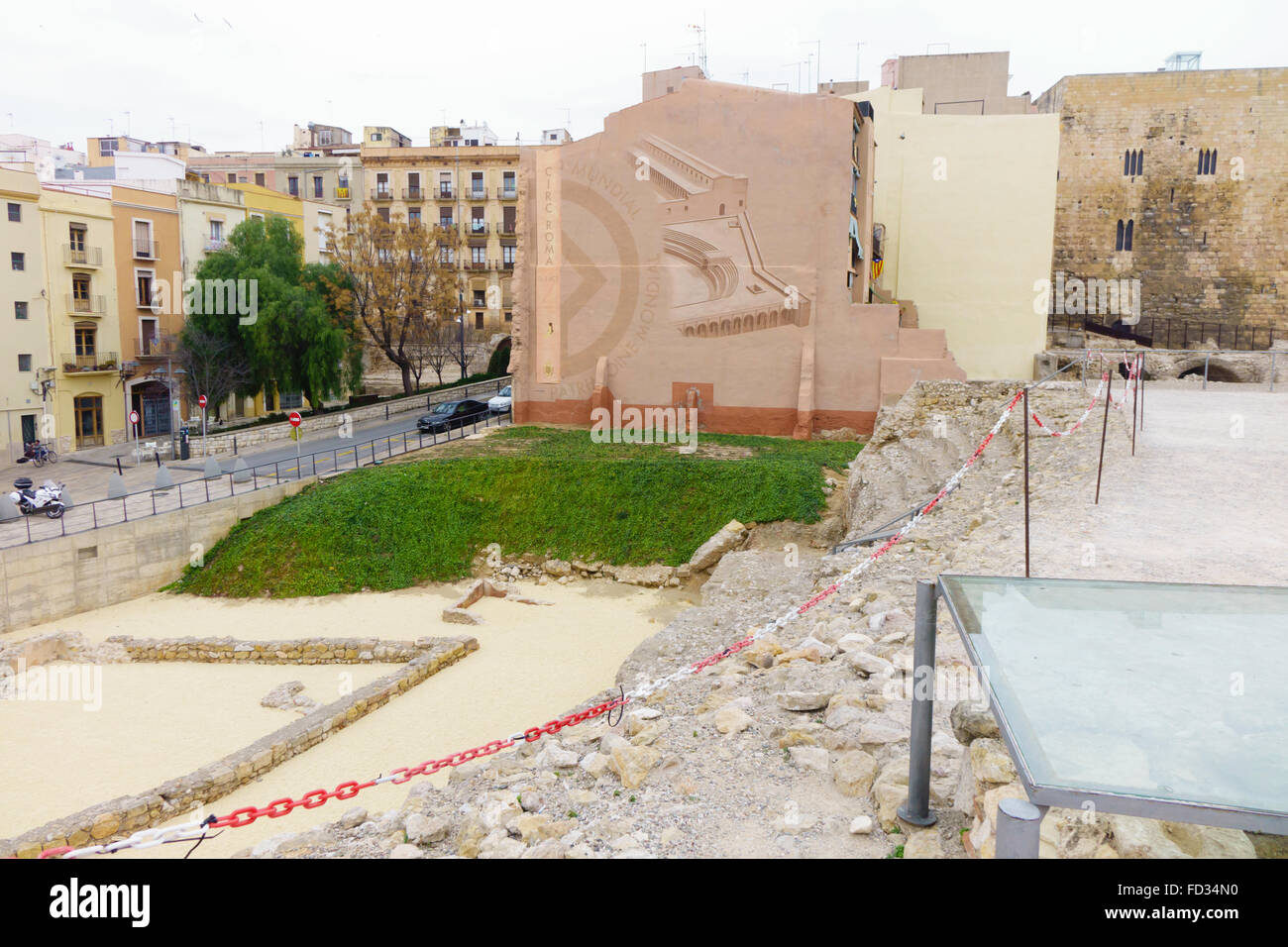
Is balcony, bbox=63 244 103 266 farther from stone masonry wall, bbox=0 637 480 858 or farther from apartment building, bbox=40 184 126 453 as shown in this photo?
stone masonry wall, bbox=0 637 480 858

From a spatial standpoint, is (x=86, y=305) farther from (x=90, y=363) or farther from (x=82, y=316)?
(x=90, y=363)

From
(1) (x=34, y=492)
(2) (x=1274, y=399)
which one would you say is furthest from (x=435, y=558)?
(2) (x=1274, y=399)

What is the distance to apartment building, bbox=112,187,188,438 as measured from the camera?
35438 millimetres

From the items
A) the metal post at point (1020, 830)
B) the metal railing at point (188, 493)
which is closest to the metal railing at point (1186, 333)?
the metal railing at point (188, 493)

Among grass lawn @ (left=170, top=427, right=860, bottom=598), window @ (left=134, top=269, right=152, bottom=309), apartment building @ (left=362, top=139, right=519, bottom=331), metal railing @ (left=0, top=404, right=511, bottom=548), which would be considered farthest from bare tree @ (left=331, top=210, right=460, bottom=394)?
grass lawn @ (left=170, top=427, right=860, bottom=598)

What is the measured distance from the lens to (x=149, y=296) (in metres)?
36.7

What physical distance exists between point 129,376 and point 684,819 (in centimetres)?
3687

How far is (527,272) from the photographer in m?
30.8

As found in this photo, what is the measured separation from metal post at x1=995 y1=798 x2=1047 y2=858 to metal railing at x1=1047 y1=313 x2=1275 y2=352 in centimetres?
4168

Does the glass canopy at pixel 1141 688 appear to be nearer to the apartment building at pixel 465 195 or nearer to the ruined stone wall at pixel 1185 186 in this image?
the ruined stone wall at pixel 1185 186

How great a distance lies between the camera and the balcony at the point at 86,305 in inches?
1312

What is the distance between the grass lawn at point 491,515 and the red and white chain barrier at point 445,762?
8377mm

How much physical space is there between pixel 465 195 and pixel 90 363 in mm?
23076

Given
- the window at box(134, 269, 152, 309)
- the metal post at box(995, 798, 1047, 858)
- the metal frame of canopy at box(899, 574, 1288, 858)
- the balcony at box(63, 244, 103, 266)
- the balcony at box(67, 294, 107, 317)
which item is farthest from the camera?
the window at box(134, 269, 152, 309)
